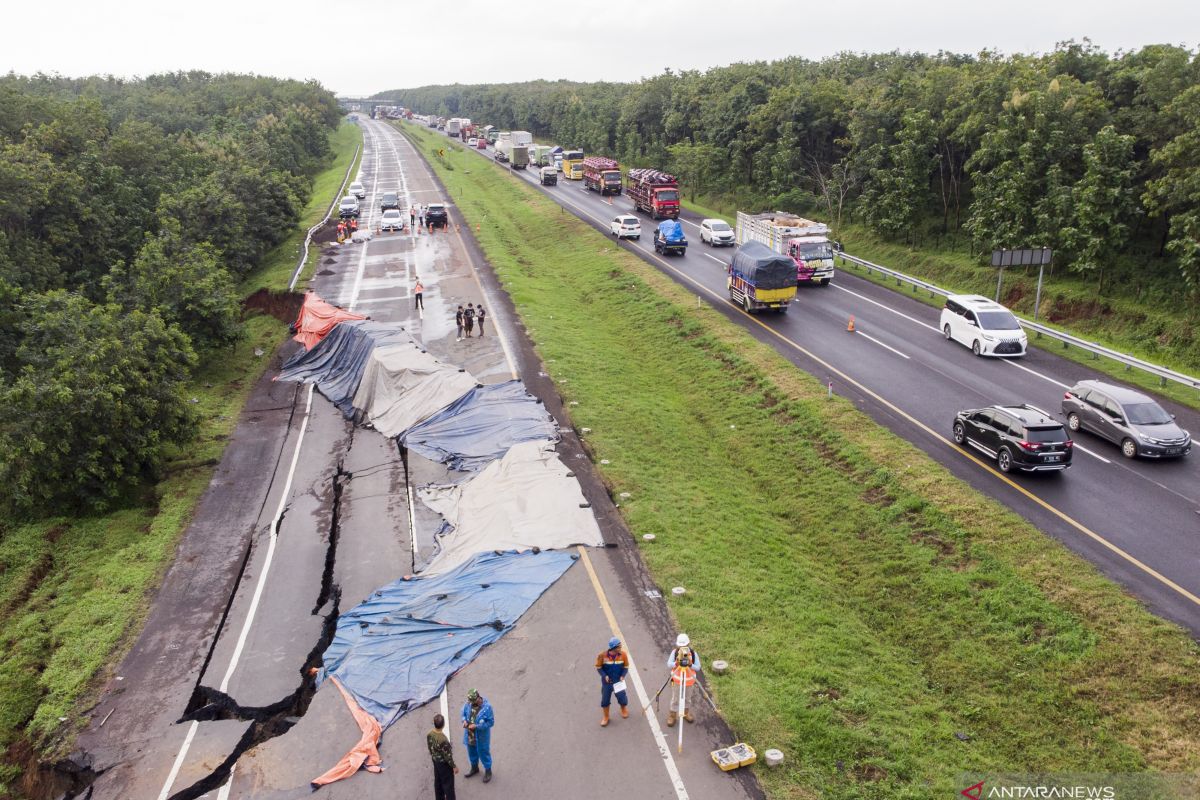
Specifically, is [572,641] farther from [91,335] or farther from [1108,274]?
[1108,274]

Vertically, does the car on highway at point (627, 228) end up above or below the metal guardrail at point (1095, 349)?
above

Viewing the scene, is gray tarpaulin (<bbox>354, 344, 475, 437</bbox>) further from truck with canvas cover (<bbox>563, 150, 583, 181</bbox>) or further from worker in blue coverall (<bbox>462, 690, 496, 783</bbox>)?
truck with canvas cover (<bbox>563, 150, 583, 181</bbox>)

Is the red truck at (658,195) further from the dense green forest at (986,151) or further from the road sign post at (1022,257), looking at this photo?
the road sign post at (1022,257)

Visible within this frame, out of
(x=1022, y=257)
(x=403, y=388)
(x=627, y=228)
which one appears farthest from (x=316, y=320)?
(x=1022, y=257)

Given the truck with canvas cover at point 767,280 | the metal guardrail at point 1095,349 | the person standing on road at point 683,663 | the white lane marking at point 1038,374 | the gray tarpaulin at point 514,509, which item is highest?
the truck with canvas cover at point 767,280

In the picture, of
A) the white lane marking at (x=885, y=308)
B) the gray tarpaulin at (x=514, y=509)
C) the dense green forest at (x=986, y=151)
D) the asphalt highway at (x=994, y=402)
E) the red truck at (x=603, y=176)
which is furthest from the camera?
the red truck at (x=603, y=176)

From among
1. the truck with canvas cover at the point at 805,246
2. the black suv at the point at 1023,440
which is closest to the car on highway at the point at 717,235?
the truck with canvas cover at the point at 805,246

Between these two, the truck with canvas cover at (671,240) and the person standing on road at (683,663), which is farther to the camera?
the truck with canvas cover at (671,240)
